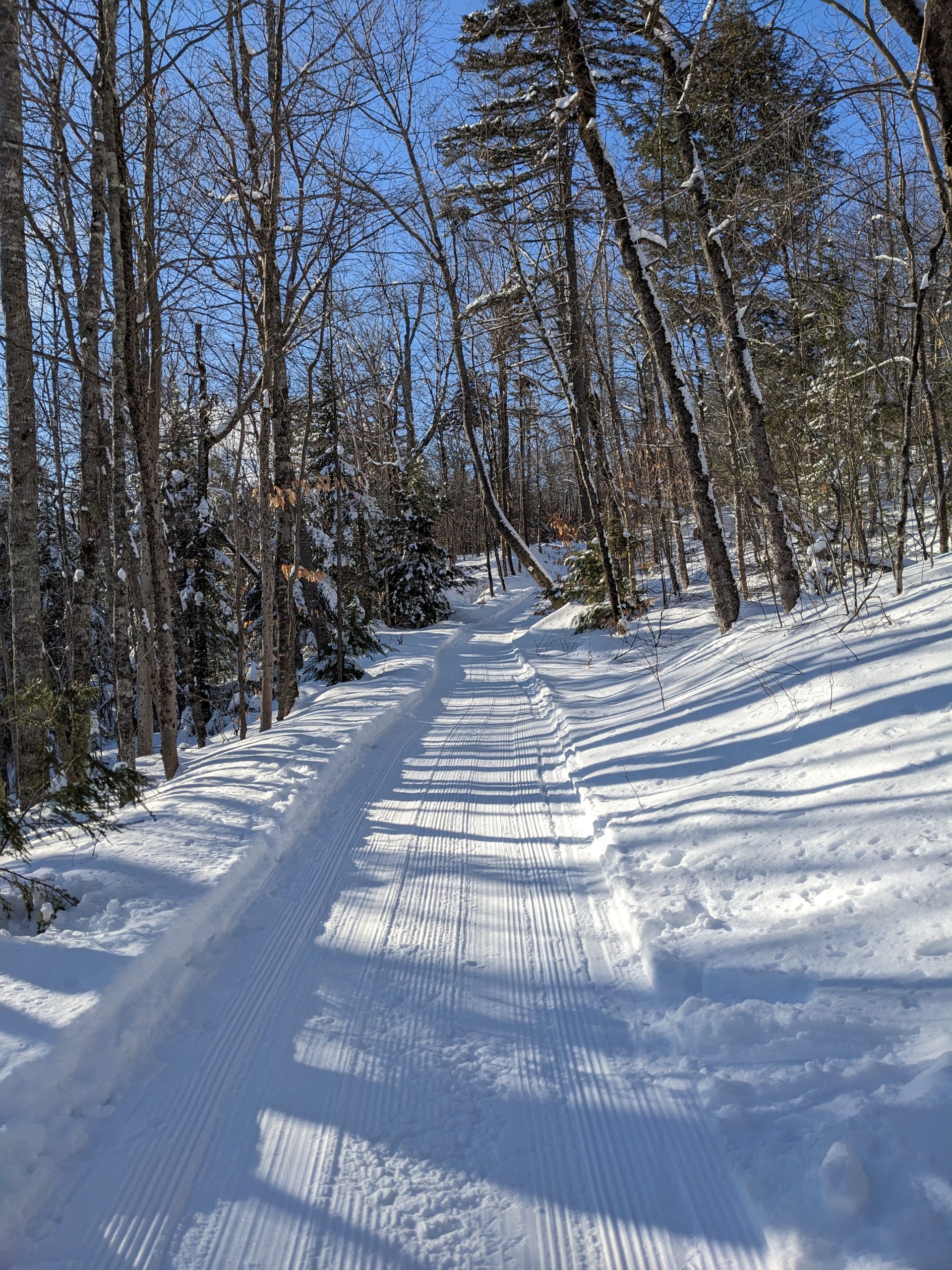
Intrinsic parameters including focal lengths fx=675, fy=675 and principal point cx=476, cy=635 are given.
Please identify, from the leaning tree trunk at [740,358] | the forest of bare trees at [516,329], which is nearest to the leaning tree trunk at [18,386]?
the forest of bare trees at [516,329]

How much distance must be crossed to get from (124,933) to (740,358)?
9.76 metres

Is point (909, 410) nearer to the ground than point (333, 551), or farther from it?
nearer to the ground

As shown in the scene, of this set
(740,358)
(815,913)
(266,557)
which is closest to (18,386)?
(266,557)

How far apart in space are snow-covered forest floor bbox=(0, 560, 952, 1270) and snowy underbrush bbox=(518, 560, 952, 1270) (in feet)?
0.04

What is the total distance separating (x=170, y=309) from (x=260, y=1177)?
32.9 ft

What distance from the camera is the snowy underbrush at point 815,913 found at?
1.90 metres

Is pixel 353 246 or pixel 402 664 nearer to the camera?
pixel 353 246

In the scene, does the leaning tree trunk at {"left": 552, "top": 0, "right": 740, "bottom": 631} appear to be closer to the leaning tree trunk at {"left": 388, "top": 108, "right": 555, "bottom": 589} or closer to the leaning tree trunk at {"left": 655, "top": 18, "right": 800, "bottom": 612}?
the leaning tree trunk at {"left": 655, "top": 18, "right": 800, "bottom": 612}

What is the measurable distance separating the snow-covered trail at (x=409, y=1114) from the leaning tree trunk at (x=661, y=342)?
6.16 meters

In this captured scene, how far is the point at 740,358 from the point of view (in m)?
9.43

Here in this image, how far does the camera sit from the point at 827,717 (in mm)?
4691

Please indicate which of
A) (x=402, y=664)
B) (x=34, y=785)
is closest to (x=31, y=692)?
(x=34, y=785)

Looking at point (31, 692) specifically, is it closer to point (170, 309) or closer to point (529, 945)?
point (529, 945)

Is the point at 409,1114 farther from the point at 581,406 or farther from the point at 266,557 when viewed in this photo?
the point at 581,406
